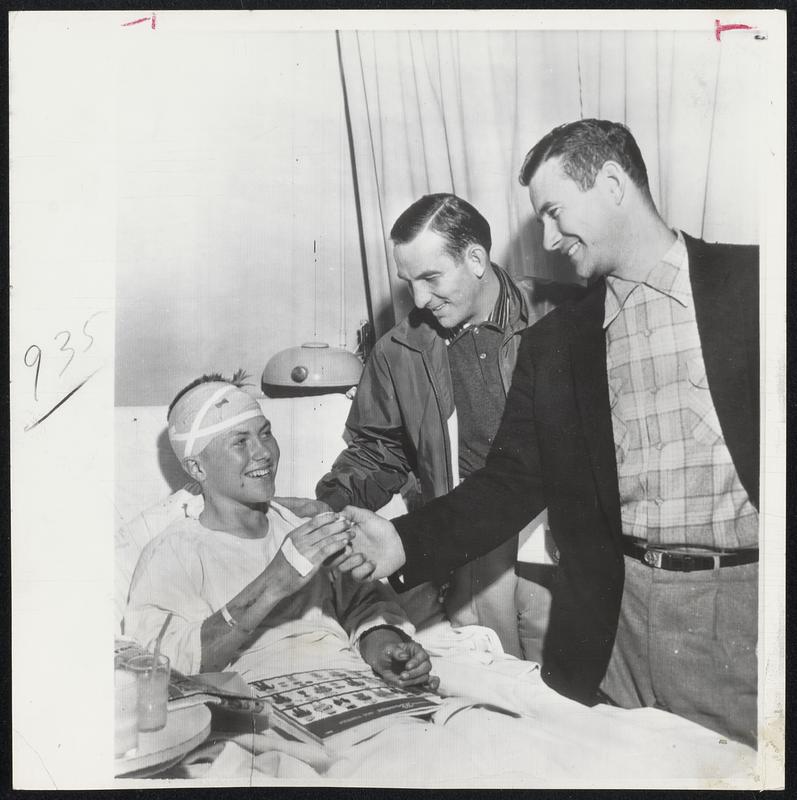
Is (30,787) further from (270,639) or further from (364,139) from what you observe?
(364,139)

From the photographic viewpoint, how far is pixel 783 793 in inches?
72.8

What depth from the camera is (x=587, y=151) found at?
5.80ft

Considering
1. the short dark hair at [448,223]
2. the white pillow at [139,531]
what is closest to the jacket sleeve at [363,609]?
the white pillow at [139,531]

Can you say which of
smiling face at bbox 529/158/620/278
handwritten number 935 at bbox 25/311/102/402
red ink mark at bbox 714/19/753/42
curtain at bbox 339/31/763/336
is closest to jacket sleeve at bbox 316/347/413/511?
curtain at bbox 339/31/763/336

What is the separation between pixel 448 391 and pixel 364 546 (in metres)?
0.44

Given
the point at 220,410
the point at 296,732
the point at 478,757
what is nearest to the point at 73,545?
the point at 220,410

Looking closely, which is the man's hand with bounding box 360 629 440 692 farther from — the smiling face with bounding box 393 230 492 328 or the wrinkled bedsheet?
the smiling face with bounding box 393 230 492 328

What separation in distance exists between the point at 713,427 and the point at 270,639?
1179 mm

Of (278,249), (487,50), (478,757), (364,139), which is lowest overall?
(478,757)

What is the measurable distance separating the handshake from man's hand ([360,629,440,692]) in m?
0.17

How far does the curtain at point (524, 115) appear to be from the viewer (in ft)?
5.98

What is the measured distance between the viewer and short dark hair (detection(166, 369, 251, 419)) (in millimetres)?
1864

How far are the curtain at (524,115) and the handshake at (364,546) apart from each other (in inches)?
23.3

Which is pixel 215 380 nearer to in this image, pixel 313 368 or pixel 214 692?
pixel 313 368
